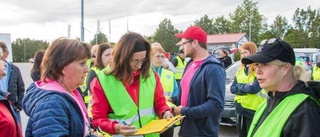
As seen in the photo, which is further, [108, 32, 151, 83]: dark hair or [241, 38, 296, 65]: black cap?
[108, 32, 151, 83]: dark hair

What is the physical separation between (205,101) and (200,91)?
12 centimetres

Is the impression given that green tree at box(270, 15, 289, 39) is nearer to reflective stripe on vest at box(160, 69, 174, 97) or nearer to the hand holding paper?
reflective stripe on vest at box(160, 69, 174, 97)

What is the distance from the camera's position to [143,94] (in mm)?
2666

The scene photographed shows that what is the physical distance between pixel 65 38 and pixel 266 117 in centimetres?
150

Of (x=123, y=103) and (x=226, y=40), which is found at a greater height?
(x=226, y=40)

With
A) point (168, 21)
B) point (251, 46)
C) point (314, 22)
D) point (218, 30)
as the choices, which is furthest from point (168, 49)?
point (251, 46)

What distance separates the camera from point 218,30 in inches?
3157

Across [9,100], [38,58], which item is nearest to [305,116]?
[9,100]

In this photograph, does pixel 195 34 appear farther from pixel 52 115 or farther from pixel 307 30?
pixel 307 30

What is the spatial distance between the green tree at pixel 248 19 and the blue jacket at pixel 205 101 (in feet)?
186

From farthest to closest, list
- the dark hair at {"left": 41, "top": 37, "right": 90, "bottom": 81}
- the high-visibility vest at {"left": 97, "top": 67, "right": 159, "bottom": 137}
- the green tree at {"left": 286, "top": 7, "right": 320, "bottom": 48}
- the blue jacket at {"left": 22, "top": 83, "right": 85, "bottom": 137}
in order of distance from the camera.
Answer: the green tree at {"left": 286, "top": 7, "right": 320, "bottom": 48} → the high-visibility vest at {"left": 97, "top": 67, "right": 159, "bottom": 137} → the dark hair at {"left": 41, "top": 37, "right": 90, "bottom": 81} → the blue jacket at {"left": 22, "top": 83, "right": 85, "bottom": 137}

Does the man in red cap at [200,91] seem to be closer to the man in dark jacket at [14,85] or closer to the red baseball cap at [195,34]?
the red baseball cap at [195,34]

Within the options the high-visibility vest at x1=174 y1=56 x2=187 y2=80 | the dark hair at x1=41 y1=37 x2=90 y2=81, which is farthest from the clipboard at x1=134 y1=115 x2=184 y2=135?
the high-visibility vest at x1=174 y1=56 x2=187 y2=80

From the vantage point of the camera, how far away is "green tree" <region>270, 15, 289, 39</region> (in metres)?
65.0
